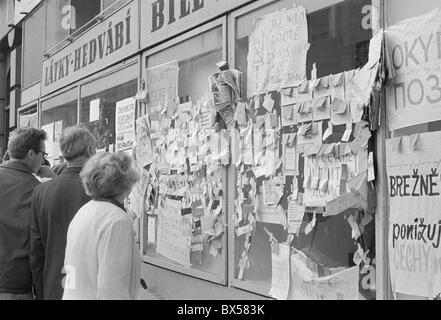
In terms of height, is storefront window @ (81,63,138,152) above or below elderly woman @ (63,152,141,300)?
above

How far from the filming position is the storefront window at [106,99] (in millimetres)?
7266

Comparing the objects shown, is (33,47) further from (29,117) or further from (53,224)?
(53,224)

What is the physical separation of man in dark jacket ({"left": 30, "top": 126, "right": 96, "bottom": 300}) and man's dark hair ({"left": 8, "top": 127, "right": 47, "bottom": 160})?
0.51m

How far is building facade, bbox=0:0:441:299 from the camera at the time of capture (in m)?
3.73

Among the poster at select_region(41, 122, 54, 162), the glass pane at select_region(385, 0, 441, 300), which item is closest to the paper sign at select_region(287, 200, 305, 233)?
the glass pane at select_region(385, 0, 441, 300)

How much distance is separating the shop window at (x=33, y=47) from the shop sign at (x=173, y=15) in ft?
16.1

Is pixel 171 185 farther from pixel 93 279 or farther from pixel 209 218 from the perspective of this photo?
pixel 93 279

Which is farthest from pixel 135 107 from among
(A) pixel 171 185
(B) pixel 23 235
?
(B) pixel 23 235

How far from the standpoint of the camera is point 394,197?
3557mm

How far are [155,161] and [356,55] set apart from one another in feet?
9.91

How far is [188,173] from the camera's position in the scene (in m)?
5.78

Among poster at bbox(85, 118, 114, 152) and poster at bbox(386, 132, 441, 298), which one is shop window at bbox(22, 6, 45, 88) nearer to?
poster at bbox(85, 118, 114, 152)

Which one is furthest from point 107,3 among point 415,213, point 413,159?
point 415,213

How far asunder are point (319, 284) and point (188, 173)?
6.69 feet
